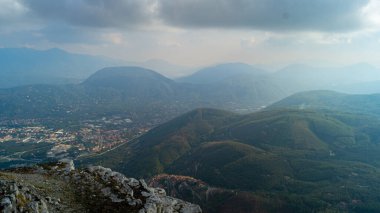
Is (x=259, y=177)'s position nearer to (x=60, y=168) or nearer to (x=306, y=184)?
(x=306, y=184)

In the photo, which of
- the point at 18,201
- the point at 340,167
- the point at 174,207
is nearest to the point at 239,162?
the point at 340,167

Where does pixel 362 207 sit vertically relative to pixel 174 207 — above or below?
below

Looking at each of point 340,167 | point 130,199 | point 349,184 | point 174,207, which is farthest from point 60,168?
point 340,167

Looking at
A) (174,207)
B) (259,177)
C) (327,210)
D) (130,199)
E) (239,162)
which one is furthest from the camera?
(239,162)

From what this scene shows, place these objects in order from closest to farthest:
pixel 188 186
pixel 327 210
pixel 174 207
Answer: pixel 174 207 < pixel 327 210 < pixel 188 186

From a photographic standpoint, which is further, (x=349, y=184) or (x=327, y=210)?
(x=349, y=184)

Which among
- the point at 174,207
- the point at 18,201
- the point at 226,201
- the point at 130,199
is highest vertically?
the point at 18,201

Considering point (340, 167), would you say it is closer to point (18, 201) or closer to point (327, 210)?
point (327, 210)
